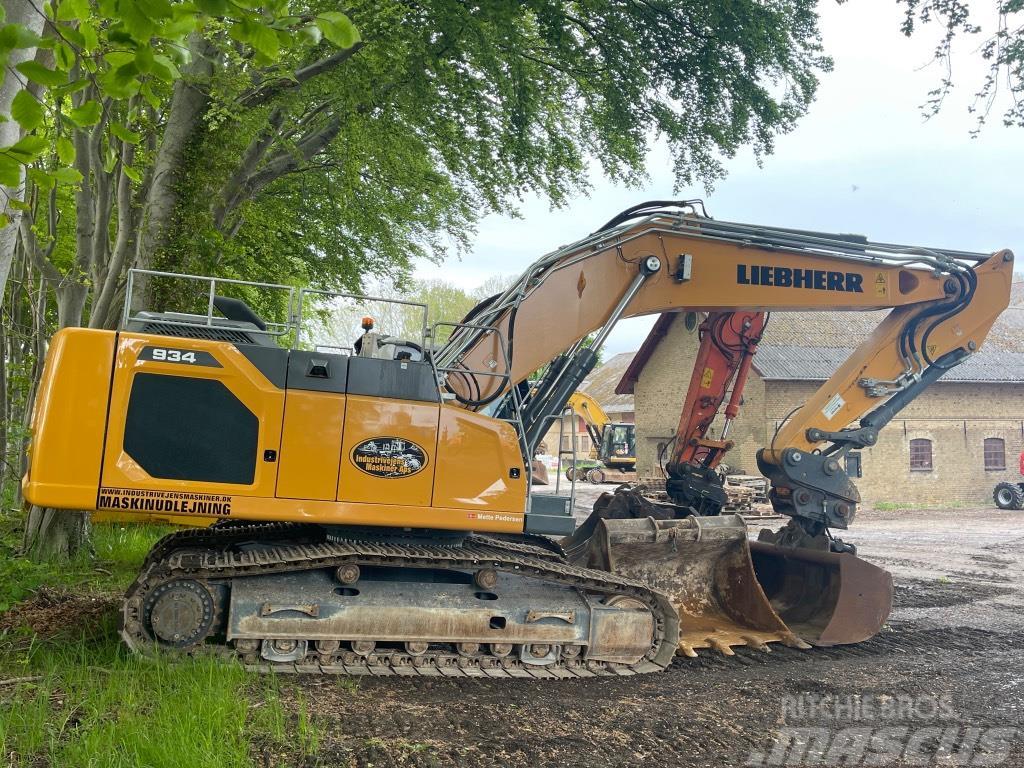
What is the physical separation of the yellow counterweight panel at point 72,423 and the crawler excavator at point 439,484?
0.01m

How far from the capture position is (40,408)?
536 cm

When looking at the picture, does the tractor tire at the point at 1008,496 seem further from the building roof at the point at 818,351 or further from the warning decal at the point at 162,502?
the warning decal at the point at 162,502

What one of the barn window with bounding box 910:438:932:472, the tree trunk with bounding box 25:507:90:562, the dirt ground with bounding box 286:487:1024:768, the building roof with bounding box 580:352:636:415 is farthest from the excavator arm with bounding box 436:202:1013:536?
the building roof with bounding box 580:352:636:415

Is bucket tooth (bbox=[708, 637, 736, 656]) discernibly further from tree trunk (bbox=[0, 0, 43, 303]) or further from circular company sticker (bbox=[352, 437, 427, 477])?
tree trunk (bbox=[0, 0, 43, 303])

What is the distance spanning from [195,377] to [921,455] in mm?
26083

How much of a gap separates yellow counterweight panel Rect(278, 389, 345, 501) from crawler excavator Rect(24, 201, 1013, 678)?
14mm

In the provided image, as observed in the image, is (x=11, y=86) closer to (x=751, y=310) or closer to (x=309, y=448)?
(x=309, y=448)

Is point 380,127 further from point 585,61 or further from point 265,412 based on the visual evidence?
point 265,412

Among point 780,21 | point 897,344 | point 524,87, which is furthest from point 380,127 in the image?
point 897,344

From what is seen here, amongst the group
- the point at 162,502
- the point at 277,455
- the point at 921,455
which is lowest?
the point at 162,502

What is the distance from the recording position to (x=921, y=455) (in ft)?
88.1

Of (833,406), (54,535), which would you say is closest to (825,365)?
(833,406)

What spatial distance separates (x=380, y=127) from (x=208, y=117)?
1.86 metres

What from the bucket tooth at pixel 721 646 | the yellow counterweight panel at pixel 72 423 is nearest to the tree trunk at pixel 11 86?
the yellow counterweight panel at pixel 72 423
